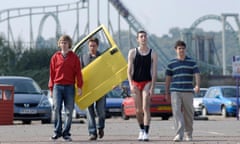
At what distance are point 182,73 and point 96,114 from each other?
2.01 meters

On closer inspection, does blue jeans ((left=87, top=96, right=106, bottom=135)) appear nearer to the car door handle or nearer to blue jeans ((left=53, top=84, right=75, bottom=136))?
blue jeans ((left=53, top=84, right=75, bottom=136))

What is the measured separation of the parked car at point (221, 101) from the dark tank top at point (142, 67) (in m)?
22.5

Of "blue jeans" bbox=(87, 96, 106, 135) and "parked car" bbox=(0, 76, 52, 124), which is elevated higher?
"parked car" bbox=(0, 76, 52, 124)

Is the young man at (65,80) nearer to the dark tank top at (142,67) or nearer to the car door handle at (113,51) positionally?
the dark tank top at (142,67)

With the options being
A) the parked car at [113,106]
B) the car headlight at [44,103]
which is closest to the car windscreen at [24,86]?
the car headlight at [44,103]

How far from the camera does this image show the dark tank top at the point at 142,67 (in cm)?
1567

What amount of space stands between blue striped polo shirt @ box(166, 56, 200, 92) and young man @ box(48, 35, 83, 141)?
5.66ft

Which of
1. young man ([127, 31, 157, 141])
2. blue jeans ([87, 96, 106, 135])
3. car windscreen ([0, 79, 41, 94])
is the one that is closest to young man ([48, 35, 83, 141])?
blue jeans ([87, 96, 106, 135])

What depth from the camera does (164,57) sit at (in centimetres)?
12050

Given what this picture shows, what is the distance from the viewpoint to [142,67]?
51.6 feet

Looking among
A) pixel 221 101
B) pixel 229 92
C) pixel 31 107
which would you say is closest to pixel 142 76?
pixel 31 107

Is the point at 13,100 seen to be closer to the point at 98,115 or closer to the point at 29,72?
the point at 98,115

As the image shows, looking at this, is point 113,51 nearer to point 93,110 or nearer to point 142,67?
Answer: point 93,110

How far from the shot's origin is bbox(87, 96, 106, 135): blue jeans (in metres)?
16.2
